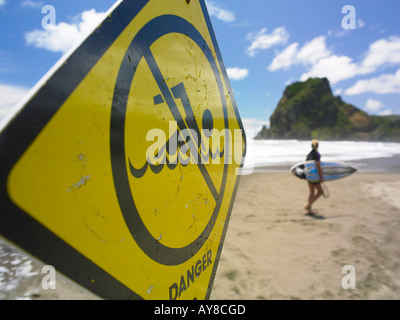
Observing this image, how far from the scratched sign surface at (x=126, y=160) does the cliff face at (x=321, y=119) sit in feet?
261

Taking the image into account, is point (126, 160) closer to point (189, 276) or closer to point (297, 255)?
point (189, 276)

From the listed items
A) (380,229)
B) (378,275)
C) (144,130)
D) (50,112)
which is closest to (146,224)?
(144,130)

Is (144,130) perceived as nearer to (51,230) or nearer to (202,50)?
(51,230)

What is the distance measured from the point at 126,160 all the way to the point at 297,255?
13.1 ft

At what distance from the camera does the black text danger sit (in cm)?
82

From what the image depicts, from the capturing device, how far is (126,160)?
617 millimetres

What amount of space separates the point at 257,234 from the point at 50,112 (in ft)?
15.4

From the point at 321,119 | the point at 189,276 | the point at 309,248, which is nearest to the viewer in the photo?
the point at 189,276

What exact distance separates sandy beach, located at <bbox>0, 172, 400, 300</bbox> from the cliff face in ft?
242

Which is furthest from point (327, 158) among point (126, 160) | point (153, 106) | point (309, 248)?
point (126, 160)

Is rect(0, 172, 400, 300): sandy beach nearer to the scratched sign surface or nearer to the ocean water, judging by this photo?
the ocean water

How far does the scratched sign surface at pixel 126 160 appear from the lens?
0.43 m

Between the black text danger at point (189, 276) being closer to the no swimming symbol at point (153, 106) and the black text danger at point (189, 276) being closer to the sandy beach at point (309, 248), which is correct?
the no swimming symbol at point (153, 106)

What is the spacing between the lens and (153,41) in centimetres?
74
